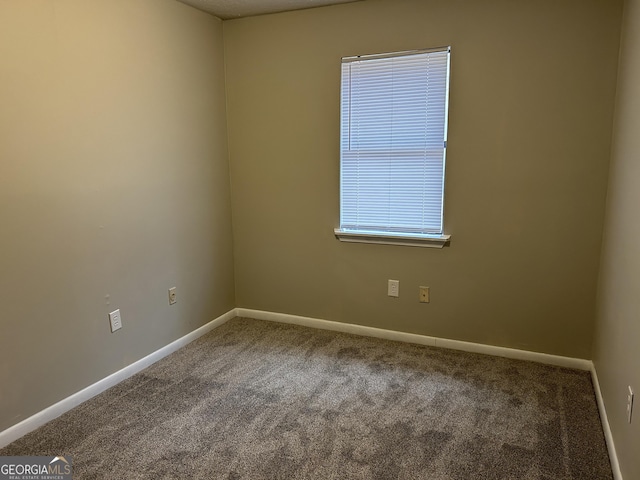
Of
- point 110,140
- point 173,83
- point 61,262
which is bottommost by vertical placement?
point 61,262

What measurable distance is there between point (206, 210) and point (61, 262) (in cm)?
119

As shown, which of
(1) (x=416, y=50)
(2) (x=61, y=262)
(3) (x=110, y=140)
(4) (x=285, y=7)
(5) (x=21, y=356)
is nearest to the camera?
(5) (x=21, y=356)

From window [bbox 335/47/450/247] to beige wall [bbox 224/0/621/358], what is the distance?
75mm

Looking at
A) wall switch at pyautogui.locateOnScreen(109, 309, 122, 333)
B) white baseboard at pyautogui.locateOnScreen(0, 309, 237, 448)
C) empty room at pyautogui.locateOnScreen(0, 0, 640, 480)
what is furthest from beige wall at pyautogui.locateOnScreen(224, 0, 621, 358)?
wall switch at pyautogui.locateOnScreen(109, 309, 122, 333)

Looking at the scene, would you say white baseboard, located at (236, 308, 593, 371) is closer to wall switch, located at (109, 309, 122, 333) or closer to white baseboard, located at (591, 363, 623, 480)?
white baseboard, located at (591, 363, 623, 480)

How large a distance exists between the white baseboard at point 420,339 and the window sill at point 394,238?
2.17 ft

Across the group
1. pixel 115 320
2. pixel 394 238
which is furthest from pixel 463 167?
pixel 115 320

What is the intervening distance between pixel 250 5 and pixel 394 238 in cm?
186

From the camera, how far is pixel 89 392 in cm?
244

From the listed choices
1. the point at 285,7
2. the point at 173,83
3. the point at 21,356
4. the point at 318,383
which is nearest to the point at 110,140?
the point at 173,83

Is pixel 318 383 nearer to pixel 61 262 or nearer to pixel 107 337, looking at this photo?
pixel 107 337

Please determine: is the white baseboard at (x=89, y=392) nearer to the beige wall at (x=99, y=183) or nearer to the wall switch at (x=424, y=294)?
the beige wall at (x=99, y=183)

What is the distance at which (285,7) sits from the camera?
3.00 metres

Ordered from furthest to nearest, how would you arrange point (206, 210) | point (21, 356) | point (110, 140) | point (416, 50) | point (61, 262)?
point (206, 210)
point (416, 50)
point (110, 140)
point (61, 262)
point (21, 356)
